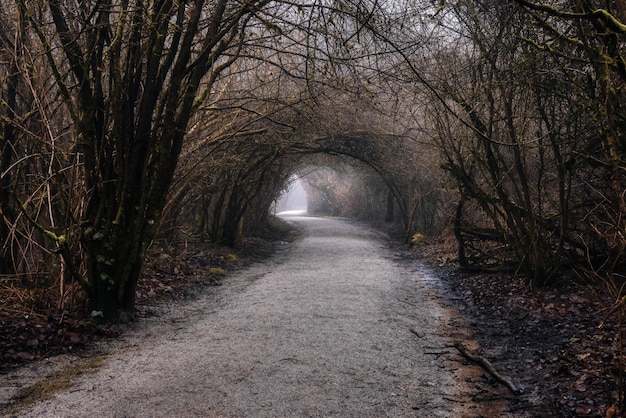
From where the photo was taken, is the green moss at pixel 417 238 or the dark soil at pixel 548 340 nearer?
the dark soil at pixel 548 340

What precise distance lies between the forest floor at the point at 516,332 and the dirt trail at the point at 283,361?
17.1 inches

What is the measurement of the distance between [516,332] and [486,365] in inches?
68.8

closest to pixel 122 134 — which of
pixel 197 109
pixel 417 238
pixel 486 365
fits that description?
pixel 197 109

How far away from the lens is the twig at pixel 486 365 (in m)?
5.50

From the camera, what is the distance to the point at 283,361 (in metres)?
5.99

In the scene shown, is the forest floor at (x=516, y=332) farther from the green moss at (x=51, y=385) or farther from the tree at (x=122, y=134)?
the tree at (x=122, y=134)

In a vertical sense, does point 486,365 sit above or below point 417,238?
below

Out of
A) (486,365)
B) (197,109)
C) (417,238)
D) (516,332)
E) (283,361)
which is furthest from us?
(417,238)

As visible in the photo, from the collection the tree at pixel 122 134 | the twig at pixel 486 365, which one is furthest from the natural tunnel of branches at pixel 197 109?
the twig at pixel 486 365

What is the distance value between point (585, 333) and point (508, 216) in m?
3.65

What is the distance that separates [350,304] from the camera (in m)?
9.23

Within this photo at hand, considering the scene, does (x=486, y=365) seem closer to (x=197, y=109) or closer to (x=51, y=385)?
(x=51, y=385)

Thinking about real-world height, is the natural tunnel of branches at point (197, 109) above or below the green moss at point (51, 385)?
above

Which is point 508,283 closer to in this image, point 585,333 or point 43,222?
A: point 585,333
